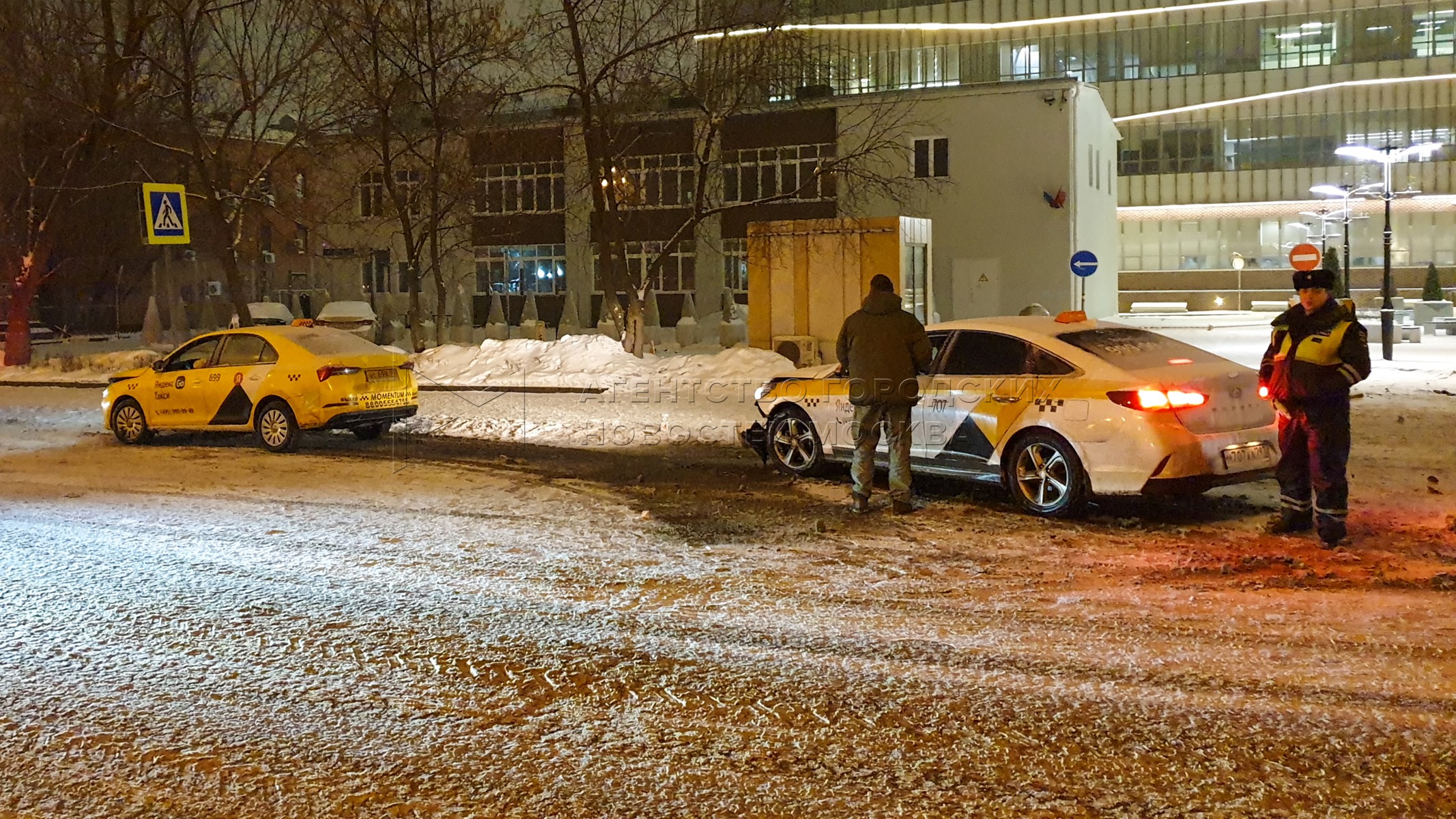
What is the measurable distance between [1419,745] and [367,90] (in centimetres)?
2616

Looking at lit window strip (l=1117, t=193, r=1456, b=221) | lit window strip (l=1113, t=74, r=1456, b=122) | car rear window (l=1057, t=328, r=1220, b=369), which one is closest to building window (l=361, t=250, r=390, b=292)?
lit window strip (l=1117, t=193, r=1456, b=221)

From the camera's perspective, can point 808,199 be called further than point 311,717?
Yes

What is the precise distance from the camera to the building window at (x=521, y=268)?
162 feet

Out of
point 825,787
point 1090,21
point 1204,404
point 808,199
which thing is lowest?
point 825,787

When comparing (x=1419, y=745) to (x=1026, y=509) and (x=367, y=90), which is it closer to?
(x=1026, y=509)

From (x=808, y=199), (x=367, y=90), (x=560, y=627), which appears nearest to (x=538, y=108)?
(x=808, y=199)

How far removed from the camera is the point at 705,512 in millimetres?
10047

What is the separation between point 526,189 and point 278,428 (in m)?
35.9

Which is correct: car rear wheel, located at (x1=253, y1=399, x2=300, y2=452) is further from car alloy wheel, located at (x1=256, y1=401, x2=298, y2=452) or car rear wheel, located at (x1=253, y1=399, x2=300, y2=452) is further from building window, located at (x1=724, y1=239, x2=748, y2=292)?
building window, located at (x1=724, y1=239, x2=748, y2=292)

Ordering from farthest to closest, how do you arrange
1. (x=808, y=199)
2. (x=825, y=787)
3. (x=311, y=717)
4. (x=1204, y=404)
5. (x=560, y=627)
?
(x=808, y=199) → (x=1204, y=404) → (x=560, y=627) → (x=311, y=717) → (x=825, y=787)

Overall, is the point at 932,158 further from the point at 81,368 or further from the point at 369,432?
the point at 369,432

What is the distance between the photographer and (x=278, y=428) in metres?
14.5

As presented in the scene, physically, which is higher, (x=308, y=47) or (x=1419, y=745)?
(x=308, y=47)

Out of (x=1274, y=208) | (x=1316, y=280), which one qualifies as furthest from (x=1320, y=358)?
(x=1274, y=208)
